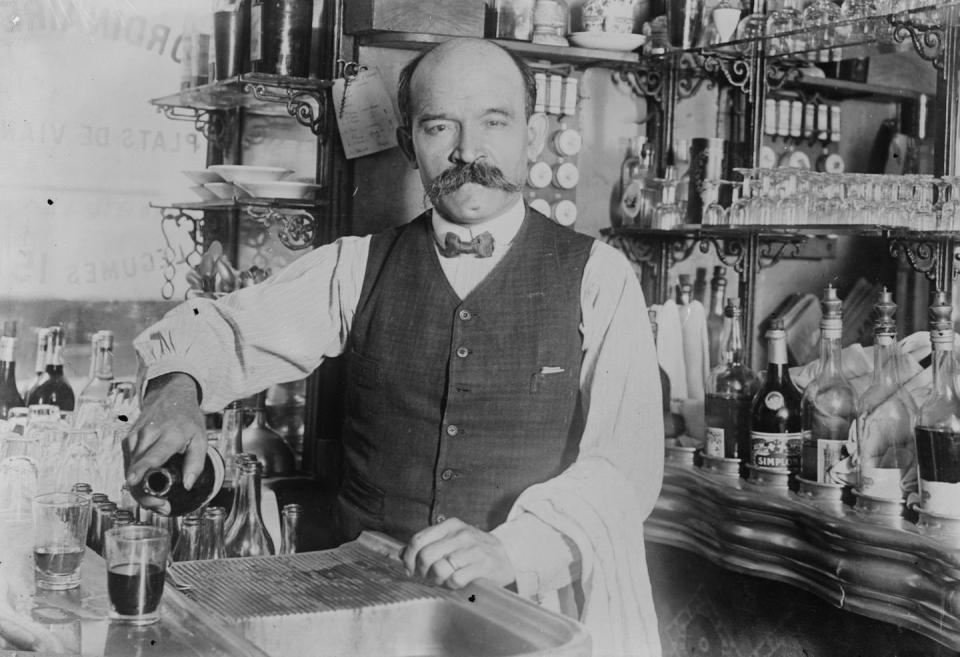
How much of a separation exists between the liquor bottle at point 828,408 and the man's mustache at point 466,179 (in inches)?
25.2

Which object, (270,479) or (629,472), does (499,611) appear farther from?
(270,479)

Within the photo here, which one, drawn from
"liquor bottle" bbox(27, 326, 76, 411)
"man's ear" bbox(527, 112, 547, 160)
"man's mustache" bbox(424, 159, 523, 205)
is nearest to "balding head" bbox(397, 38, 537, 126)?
"man's mustache" bbox(424, 159, 523, 205)

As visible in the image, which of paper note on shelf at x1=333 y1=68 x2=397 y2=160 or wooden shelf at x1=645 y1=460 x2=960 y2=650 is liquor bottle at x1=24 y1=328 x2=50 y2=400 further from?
wooden shelf at x1=645 y1=460 x2=960 y2=650

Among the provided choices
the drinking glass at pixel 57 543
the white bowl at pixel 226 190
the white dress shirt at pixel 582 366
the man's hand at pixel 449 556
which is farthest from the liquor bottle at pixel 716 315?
the drinking glass at pixel 57 543

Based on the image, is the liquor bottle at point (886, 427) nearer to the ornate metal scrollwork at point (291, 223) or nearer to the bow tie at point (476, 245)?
the bow tie at point (476, 245)

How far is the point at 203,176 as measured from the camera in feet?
7.84

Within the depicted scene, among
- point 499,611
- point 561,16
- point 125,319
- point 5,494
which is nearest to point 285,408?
point 125,319

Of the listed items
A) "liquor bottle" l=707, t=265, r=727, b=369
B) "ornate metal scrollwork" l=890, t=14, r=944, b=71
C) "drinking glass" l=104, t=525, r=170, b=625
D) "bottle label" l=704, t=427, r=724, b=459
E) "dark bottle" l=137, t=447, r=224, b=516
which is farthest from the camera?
"liquor bottle" l=707, t=265, r=727, b=369

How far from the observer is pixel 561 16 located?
256 cm

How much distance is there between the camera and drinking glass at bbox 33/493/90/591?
51.2 inches

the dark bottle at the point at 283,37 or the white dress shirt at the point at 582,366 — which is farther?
the dark bottle at the point at 283,37

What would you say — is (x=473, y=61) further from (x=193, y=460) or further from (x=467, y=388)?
(x=193, y=460)

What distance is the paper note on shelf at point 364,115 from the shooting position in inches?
91.8

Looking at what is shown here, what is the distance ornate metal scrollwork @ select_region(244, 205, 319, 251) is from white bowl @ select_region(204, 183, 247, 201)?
0.03m
